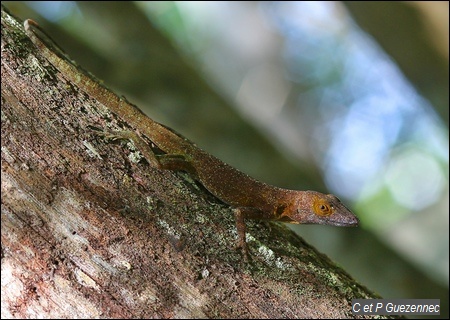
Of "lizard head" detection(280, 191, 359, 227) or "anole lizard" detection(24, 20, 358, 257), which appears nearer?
"anole lizard" detection(24, 20, 358, 257)

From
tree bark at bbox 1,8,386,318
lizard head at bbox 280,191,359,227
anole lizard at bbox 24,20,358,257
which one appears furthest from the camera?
lizard head at bbox 280,191,359,227

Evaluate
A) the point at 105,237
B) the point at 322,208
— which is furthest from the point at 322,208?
the point at 105,237

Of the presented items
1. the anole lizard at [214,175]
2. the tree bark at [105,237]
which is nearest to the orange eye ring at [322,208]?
the anole lizard at [214,175]

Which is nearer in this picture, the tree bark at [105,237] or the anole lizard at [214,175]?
the tree bark at [105,237]

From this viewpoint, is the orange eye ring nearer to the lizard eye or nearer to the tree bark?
the lizard eye

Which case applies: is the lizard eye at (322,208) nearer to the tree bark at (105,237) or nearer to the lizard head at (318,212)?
the lizard head at (318,212)

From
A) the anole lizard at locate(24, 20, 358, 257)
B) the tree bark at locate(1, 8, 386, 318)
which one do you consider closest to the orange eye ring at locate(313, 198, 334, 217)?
the anole lizard at locate(24, 20, 358, 257)

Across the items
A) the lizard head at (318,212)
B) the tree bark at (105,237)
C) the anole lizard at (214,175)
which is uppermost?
the lizard head at (318,212)

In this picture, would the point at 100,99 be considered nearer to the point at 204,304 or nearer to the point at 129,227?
the point at 129,227
